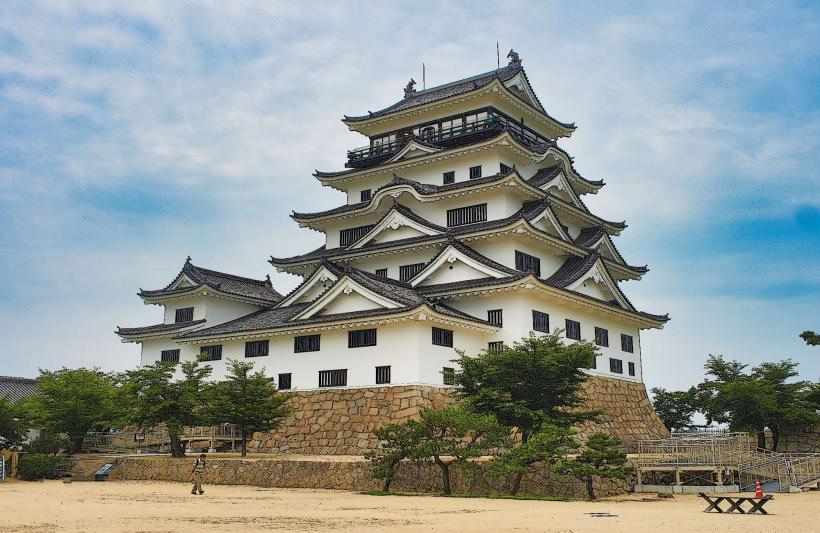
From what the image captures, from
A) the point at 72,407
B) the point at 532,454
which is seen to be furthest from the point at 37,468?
the point at 532,454

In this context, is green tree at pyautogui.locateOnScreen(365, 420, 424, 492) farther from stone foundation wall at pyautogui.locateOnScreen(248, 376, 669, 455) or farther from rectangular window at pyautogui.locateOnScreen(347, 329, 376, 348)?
rectangular window at pyautogui.locateOnScreen(347, 329, 376, 348)

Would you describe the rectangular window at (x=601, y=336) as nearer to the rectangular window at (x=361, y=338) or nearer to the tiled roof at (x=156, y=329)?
the rectangular window at (x=361, y=338)

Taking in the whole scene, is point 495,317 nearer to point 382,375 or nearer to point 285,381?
point 382,375

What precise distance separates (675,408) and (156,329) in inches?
1098

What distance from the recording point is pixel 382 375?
29.6 m

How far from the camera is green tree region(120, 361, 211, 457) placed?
29375 mm

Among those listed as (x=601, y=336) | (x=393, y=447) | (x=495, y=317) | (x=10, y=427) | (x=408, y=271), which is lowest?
(x=393, y=447)

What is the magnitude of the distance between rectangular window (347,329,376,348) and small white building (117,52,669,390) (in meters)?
0.05

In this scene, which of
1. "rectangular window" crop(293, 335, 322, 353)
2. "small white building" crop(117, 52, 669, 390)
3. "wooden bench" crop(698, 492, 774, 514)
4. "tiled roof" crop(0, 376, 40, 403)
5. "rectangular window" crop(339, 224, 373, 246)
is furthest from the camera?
"tiled roof" crop(0, 376, 40, 403)

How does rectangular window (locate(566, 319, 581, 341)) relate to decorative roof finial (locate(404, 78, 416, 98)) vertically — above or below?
below

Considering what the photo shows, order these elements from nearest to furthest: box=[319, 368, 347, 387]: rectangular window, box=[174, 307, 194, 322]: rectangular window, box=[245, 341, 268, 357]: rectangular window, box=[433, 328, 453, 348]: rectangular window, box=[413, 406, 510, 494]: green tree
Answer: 1. box=[413, 406, 510, 494]: green tree
2. box=[433, 328, 453, 348]: rectangular window
3. box=[319, 368, 347, 387]: rectangular window
4. box=[245, 341, 268, 357]: rectangular window
5. box=[174, 307, 194, 322]: rectangular window

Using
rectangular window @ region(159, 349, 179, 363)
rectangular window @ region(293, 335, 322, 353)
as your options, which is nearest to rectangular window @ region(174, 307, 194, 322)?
rectangular window @ region(159, 349, 179, 363)

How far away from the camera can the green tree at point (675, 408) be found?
41.2m

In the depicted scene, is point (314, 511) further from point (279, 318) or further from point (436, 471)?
point (279, 318)
